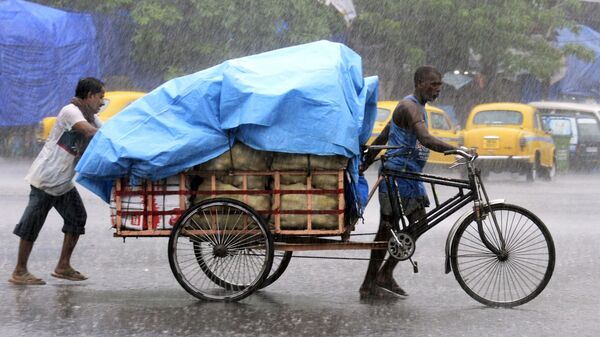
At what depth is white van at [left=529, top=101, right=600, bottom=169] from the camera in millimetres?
27297

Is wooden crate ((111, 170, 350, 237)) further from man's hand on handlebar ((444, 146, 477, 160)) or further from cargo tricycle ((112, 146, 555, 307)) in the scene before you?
man's hand on handlebar ((444, 146, 477, 160))

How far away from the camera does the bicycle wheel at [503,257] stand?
703 cm

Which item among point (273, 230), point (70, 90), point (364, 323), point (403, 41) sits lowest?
point (364, 323)

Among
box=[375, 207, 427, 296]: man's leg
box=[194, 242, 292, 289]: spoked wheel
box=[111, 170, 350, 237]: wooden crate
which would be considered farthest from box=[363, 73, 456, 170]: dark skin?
box=[194, 242, 292, 289]: spoked wheel

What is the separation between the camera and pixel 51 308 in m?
6.86

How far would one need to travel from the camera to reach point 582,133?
27.4 metres

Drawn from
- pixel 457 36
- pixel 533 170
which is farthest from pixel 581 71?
pixel 533 170

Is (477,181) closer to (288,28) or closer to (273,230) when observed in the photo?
(273,230)

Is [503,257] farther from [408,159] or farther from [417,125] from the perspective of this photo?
[417,125]

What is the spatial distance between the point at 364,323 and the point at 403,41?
24981 millimetres

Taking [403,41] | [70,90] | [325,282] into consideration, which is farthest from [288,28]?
[325,282]

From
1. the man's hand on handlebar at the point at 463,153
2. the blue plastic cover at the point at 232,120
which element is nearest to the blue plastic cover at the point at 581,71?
the man's hand on handlebar at the point at 463,153

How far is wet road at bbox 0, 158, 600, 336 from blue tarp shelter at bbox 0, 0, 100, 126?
16.6 metres

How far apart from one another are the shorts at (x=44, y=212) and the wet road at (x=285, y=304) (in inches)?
15.6
